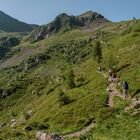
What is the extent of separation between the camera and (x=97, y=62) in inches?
5039

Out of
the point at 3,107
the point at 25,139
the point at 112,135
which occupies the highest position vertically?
the point at 112,135

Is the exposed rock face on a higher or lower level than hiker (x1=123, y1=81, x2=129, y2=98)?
lower

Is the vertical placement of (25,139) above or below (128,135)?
below

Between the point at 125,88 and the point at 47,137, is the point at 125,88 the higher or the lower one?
the higher one

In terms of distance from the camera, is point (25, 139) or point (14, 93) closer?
point (25, 139)

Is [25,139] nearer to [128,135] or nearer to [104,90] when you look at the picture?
[128,135]

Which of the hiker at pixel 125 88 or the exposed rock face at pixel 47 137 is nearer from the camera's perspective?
the exposed rock face at pixel 47 137

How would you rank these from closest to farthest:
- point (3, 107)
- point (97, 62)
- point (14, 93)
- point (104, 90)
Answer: point (104, 90), point (97, 62), point (3, 107), point (14, 93)

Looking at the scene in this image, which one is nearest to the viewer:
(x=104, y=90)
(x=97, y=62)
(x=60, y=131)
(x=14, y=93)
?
(x=60, y=131)

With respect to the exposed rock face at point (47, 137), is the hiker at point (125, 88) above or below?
above

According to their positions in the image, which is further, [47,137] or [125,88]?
[125,88]

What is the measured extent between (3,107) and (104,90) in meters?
98.7

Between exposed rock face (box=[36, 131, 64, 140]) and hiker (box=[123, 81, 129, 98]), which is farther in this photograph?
hiker (box=[123, 81, 129, 98])

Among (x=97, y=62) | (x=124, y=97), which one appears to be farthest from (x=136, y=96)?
(x=97, y=62)
